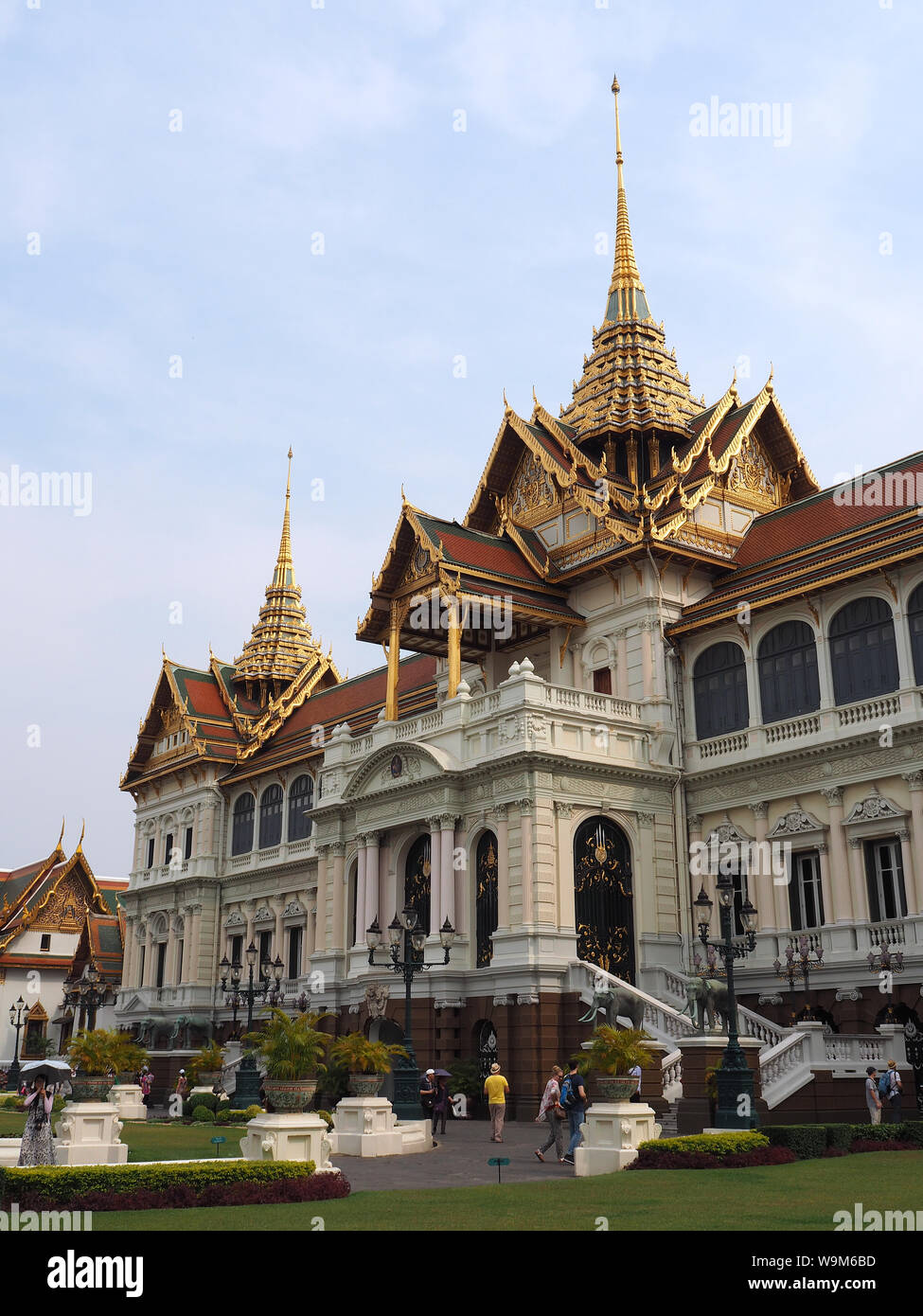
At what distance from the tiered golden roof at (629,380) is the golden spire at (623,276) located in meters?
0.03

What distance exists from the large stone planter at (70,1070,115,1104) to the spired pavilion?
9.79m

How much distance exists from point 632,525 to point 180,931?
28.8m

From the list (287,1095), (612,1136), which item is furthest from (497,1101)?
(287,1095)

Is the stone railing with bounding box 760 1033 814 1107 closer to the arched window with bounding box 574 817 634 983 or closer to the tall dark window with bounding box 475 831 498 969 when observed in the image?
the arched window with bounding box 574 817 634 983

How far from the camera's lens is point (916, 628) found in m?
27.8

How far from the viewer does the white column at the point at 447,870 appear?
102 ft

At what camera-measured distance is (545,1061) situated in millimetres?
27422

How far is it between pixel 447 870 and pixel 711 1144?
15263 millimetres

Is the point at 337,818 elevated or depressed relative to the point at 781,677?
depressed

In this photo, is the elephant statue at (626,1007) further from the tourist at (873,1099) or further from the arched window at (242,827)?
the arched window at (242,827)

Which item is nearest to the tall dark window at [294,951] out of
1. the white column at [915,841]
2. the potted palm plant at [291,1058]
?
the white column at [915,841]
